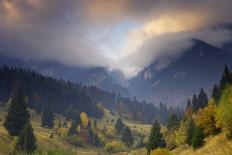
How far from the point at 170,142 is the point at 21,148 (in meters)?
54.2

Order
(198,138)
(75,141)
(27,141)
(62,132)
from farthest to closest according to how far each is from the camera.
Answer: (62,132) → (75,141) → (27,141) → (198,138)

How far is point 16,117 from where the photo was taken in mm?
143375

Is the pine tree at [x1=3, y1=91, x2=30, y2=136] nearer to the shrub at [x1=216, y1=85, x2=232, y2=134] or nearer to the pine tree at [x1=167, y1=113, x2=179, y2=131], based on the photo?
the pine tree at [x1=167, y1=113, x2=179, y2=131]

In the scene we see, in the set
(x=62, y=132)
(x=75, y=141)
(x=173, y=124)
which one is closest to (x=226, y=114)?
(x=173, y=124)

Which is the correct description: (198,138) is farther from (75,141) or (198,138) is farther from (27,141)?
(75,141)

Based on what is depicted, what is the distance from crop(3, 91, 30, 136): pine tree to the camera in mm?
139625

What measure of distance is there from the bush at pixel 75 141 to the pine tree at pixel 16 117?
37952 millimetres

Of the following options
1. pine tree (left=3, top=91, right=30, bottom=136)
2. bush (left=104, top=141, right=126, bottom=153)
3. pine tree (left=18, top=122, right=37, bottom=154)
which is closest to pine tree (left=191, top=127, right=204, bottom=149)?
pine tree (left=18, top=122, right=37, bottom=154)

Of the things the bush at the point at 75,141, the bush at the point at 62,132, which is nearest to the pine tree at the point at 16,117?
the bush at the point at 62,132

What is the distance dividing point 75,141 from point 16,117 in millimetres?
47854

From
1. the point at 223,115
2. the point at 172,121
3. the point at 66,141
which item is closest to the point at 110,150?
the point at 66,141

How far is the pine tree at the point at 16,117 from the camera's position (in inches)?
5497

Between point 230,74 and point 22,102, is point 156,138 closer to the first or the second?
point 230,74

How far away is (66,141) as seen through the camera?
176750mm
